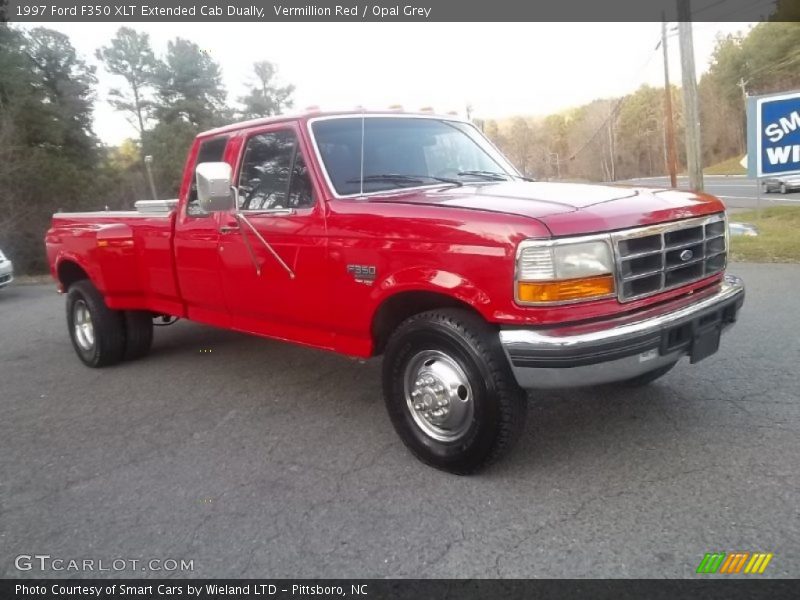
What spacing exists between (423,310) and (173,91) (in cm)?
3782

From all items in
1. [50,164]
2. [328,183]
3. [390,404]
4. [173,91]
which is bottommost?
[390,404]

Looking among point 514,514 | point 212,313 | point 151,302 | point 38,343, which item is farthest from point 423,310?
point 38,343

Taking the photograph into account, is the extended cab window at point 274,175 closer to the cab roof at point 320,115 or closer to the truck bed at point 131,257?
the cab roof at point 320,115

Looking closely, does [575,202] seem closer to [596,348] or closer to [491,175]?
[596,348]

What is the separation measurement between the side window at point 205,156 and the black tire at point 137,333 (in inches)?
57.5

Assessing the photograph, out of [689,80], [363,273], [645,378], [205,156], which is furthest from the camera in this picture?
[689,80]

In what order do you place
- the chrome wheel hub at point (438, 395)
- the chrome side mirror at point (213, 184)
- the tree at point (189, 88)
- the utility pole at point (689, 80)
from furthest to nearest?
the tree at point (189, 88)
the utility pole at point (689, 80)
the chrome side mirror at point (213, 184)
the chrome wheel hub at point (438, 395)

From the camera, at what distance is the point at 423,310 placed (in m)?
3.59

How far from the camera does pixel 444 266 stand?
3111mm

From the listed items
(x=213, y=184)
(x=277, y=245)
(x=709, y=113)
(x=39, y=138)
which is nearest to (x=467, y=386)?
(x=277, y=245)

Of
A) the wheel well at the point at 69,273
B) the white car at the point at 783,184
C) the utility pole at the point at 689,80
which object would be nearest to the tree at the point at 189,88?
the utility pole at the point at 689,80

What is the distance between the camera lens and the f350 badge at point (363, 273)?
3457 mm

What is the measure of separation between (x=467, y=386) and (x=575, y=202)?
107cm
